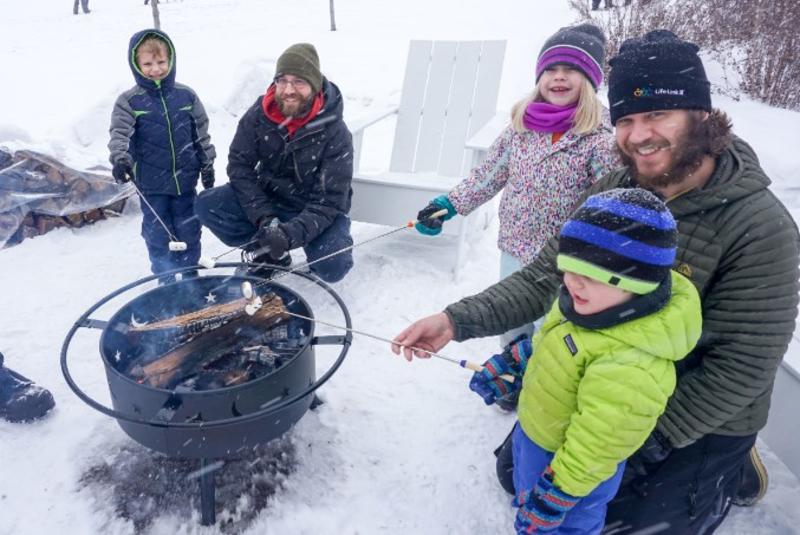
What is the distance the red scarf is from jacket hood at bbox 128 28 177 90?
2.11 ft

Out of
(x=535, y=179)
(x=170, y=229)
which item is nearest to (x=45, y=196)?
(x=170, y=229)

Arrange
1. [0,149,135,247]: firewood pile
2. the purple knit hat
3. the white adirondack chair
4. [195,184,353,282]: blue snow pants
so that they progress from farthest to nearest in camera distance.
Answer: the white adirondack chair, [0,149,135,247]: firewood pile, [195,184,353,282]: blue snow pants, the purple knit hat

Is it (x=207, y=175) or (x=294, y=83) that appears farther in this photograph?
(x=207, y=175)

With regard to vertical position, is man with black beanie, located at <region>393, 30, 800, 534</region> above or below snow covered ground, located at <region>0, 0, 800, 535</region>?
above

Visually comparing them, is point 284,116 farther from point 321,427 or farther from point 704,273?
point 704,273

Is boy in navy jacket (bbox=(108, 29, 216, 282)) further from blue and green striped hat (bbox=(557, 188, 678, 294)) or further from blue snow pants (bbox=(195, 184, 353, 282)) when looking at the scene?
blue and green striped hat (bbox=(557, 188, 678, 294))

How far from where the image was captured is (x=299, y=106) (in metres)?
3.20

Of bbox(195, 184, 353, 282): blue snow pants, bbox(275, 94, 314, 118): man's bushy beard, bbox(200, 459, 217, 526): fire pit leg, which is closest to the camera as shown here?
bbox(200, 459, 217, 526): fire pit leg

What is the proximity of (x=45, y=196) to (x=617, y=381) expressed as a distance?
4.46 metres

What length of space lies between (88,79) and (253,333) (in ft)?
32.7

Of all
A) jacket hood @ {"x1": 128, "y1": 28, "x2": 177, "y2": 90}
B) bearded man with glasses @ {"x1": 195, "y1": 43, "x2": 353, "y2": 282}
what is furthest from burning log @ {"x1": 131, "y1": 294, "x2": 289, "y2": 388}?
jacket hood @ {"x1": 128, "y1": 28, "x2": 177, "y2": 90}

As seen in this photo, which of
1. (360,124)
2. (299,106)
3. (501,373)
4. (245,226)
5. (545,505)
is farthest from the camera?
(360,124)

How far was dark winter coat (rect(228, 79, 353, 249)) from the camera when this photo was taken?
3.29m

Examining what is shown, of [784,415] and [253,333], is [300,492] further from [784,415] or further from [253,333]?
[784,415]
